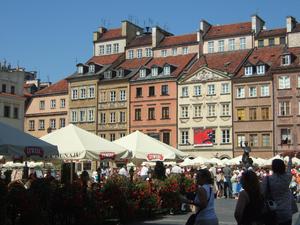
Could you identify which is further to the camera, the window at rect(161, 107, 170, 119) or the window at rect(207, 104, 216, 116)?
the window at rect(161, 107, 170, 119)

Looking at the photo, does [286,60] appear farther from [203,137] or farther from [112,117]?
[112,117]

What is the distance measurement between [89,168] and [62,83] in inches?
525

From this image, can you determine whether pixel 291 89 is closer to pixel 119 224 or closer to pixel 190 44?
pixel 190 44

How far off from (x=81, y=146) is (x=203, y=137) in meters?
42.0

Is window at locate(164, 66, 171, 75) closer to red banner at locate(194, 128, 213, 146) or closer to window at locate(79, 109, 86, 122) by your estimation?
red banner at locate(194, 128, 213, 146)

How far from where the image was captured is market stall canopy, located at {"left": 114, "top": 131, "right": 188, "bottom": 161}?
18.3m

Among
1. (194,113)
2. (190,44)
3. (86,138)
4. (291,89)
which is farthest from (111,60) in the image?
(86,138)

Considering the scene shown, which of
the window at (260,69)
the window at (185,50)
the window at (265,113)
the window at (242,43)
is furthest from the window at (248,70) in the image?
the window at (185,50)

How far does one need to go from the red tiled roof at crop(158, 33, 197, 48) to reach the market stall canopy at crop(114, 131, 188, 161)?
145ft

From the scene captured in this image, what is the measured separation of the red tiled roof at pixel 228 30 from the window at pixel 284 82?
8163 millimetres

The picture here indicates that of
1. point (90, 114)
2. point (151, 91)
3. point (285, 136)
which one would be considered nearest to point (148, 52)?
point (151, 91)

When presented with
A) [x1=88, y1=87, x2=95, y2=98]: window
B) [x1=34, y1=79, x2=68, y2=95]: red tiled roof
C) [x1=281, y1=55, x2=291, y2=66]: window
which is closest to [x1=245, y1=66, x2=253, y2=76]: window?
[x1=281, y1=55, x2=291, y2=66]: window

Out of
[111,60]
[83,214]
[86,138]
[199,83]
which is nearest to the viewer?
[83,214]

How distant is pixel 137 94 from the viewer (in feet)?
201
